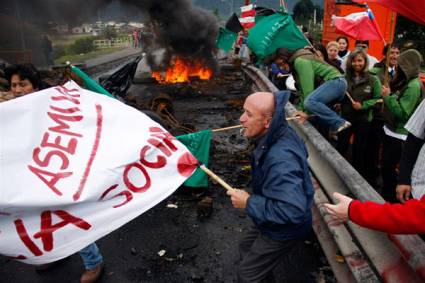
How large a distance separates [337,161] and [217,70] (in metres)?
13.7

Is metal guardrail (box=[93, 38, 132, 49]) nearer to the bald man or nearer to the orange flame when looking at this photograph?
the orange flame

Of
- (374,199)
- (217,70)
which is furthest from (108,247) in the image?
(217,70)

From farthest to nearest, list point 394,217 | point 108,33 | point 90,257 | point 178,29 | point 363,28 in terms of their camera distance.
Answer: point 108,33 < point 178,29 < point 363,28 < point 90,257 < point 394,217

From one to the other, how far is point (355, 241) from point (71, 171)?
2.26m

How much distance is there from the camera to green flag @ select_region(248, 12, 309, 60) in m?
5.28

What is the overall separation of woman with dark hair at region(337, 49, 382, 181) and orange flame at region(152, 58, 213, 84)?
9841mm

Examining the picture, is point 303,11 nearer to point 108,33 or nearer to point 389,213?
point 108,33

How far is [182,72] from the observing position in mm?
16219

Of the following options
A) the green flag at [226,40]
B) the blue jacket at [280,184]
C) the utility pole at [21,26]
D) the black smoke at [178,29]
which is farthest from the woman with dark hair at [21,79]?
the utility pole at [21,26]

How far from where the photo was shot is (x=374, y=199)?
8.79 feet

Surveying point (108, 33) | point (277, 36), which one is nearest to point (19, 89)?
point (277, 36)

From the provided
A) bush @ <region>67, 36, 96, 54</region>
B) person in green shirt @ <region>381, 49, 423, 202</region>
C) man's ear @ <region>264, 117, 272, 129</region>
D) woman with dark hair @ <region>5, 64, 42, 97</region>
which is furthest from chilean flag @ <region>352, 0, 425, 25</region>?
bush @ <region>67, 36, 96, 54</region>

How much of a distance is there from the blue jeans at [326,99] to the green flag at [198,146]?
154cm

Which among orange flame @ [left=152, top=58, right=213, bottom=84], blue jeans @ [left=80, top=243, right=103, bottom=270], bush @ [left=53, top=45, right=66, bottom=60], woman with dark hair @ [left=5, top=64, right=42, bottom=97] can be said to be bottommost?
bush @ [left=53, top=45, right=66, bottom=60]
